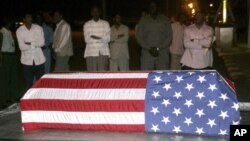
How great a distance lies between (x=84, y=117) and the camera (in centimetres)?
801

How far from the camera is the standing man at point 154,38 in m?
11.1

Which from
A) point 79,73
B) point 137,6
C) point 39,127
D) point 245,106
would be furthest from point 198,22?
point 137,6

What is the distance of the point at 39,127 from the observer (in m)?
8.27

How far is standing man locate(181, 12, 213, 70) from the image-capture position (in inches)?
405

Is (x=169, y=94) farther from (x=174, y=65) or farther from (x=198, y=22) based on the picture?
(x=174, y=65)

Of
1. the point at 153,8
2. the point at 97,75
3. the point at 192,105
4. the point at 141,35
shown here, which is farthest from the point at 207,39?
the point at 192,105

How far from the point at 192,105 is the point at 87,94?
1.57 m

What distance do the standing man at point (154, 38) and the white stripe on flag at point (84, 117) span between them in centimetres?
343

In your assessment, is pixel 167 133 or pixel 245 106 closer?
pixel 167 133

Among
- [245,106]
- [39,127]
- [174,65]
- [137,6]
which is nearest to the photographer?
[39,127]

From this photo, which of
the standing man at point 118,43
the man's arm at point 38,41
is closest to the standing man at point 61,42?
the standing man at point 118,43

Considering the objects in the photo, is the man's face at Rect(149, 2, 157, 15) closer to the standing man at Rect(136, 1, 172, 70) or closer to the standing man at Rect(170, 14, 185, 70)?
the standing man at Rect(136, 1, 172, 70)

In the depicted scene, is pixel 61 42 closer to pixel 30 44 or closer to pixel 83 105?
pixel 30 44

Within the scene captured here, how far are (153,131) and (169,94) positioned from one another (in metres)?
0.57
